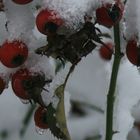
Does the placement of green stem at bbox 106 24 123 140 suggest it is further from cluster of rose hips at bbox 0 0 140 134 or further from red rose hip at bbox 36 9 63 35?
red rose hip at bbox 36 9 63 35

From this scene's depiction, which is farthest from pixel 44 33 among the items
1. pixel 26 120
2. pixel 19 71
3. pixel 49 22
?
pixel 26 120

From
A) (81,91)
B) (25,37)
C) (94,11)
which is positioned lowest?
(81,91)

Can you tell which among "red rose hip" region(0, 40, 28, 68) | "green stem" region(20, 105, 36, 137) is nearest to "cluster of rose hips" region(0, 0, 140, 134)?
"red rose hip" region(0, 40, 28, 68)

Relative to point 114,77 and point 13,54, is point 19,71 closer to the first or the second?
point 13,54

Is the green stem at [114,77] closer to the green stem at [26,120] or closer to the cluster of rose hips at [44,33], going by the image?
the cluster of rose hips at [44,33]

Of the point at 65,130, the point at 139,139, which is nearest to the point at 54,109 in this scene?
the point at 65,130

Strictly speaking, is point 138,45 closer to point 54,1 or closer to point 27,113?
point 54,1
